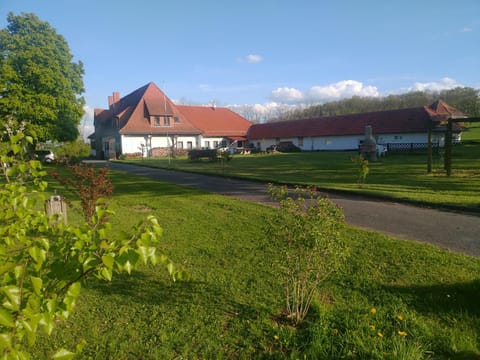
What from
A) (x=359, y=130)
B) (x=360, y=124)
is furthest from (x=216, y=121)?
(x=359, y=130)

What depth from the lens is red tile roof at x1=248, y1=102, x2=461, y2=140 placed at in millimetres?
36969

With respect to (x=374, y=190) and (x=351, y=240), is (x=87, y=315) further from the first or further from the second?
(x=374, y=190)

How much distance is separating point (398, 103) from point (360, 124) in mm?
31302

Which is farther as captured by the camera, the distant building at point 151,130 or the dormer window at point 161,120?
the dormer window at point 161,120

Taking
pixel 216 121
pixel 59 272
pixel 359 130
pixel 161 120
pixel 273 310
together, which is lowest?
pixel 273 310

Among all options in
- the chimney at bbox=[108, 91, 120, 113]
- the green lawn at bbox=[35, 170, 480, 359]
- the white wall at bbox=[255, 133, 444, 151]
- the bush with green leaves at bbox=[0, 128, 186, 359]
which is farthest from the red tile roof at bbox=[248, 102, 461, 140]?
the bush with green leaves at bbox=[0, 128, 186, 359]

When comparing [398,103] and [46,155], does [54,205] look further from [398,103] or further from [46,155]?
[398,103]

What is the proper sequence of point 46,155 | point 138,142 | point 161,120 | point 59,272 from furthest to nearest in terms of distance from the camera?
point 161,120
point 138,142
point 46,155
point 59,272

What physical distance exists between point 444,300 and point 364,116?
4290 cm

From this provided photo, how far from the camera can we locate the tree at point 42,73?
85.1ft

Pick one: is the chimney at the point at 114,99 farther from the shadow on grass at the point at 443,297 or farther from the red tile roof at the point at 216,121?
the shadow on grass at the point at 443,297

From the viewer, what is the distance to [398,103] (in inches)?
2586

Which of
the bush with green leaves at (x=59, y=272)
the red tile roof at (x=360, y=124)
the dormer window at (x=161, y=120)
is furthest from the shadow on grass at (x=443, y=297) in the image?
the dormer window at (x=161, y=120)

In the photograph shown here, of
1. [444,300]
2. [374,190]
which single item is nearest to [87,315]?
[444,300]
